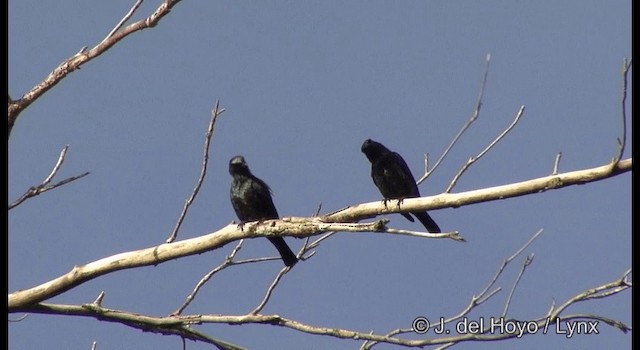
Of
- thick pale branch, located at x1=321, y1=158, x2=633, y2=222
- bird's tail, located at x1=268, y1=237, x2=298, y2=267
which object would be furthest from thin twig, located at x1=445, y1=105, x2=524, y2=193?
bird's tail, located at x1=268, y1=237, x2=298, y2=267

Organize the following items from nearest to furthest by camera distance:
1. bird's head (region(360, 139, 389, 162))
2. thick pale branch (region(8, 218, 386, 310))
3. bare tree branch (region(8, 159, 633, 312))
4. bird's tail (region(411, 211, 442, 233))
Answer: bare tree branch (region(8, 159, 633, 312))
thick pale branch (region(8, 218, 386, 310))
bird's tail (region(411, 211, 442, 233))
bird's head (region(360, 139, 389, 162))

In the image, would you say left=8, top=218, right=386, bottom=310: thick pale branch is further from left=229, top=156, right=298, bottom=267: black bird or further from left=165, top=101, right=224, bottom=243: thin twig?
left=229, top=156, right=298, bottom=267: black bird

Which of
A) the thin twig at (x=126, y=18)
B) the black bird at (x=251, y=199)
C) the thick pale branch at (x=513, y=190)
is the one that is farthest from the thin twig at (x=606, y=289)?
the black bird at (x=251, y=199)

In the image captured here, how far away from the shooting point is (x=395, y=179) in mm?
10094

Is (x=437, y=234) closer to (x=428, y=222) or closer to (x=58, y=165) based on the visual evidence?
(x=58, y=165)

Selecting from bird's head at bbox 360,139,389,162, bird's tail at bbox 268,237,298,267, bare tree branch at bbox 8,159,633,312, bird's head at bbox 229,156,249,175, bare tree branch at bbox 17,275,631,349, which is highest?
bird's head at bbox 360,139,389,162

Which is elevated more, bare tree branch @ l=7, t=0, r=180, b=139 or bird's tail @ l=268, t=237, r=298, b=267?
bird's tail @ l=268, t=237, r=298, b=267

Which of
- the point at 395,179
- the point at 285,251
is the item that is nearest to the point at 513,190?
the point at 285,251

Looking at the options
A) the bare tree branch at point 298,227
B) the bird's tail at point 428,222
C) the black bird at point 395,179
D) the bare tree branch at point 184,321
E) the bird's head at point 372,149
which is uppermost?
the bird's head at point 372,149

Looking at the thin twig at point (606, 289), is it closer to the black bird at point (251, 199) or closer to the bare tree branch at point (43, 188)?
the bare tree branch at point (43, 188)

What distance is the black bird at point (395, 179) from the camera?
10.0m

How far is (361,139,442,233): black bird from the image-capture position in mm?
10000
